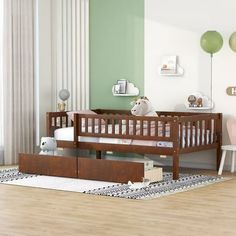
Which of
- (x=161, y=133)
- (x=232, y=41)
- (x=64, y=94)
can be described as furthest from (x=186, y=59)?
(x=64, y=94)

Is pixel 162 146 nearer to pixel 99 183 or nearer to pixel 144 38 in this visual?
pixel 99 183

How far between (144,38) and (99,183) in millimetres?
2161

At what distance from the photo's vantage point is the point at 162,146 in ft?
20.7

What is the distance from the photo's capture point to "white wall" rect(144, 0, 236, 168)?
274 inches

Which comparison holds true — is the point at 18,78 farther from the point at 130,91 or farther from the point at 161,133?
the point at 161,133

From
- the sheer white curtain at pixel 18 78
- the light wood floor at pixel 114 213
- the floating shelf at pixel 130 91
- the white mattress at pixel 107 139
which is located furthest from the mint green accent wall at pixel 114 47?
the light wood floor at pixel 114 213

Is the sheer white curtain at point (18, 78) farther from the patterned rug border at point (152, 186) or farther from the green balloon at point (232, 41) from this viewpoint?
the green balloon at point (232, 41)

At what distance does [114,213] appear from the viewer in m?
4.68

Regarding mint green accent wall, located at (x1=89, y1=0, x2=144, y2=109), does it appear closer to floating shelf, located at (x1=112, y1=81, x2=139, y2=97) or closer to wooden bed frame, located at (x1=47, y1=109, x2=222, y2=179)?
floating shelf, located at (x1=112, y1=81, x2=139, y2=97)

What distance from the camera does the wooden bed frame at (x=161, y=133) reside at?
6211 mm

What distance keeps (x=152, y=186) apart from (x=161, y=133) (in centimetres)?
69

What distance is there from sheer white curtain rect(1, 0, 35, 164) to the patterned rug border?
2.71 ft

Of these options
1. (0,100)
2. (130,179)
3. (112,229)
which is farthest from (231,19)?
(112,229)

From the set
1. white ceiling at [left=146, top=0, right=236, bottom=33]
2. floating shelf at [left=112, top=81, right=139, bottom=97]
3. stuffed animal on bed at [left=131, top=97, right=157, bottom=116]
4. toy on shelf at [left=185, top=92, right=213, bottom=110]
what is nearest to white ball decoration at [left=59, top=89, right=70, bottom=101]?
floating shelf at [left=112, top=81, right=139, bottom=97]
